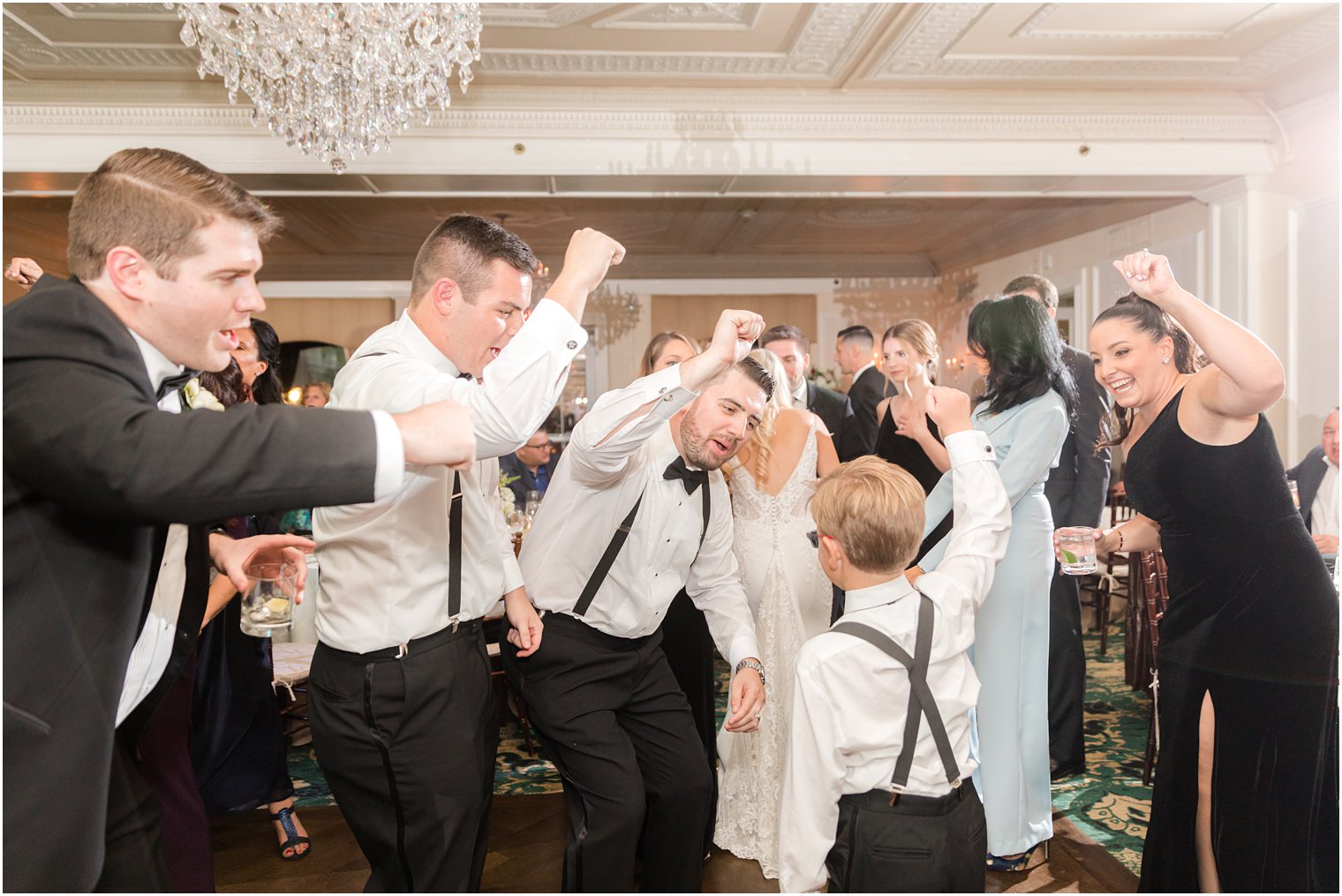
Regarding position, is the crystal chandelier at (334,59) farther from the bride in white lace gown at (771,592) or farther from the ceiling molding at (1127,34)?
the ceiling molding at (1127,34)

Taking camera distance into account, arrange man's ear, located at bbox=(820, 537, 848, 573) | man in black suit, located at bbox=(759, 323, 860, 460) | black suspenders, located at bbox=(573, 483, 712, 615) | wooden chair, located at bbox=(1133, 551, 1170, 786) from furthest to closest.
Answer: man in black suit, located at bbox=(759, 323, 860, 460) < wooden chair, located at bbox=(1133, 551, 1170, 786) < black suspenders, located at bbox=(573, 483, 712, 615) < man's ear, located at bbox=(820, 537, 848, 573)

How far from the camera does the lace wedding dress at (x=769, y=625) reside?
2.70m

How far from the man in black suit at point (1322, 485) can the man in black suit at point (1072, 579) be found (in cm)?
102

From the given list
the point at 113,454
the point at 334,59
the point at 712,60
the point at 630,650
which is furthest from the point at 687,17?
the point at 113,454

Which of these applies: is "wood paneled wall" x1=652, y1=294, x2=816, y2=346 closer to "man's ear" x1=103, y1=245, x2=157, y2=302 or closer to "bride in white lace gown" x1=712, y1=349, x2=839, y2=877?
"bride in white lace gown" x1=712, y1=349, x2=839, y2=877

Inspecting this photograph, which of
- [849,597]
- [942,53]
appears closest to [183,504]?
[849,597]

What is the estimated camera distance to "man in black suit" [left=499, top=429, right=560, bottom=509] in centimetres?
488

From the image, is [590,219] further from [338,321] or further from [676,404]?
[676,404]

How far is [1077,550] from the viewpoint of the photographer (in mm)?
2041

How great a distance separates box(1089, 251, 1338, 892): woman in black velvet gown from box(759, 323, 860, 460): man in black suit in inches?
77.4

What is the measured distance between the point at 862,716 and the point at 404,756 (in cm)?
81

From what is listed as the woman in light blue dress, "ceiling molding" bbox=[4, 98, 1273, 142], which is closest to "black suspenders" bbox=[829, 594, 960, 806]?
the woman in light blue dress

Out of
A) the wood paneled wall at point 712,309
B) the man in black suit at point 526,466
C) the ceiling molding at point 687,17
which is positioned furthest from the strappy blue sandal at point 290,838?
the wood paneled wall at point 712,309

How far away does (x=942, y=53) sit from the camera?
4676 mm
